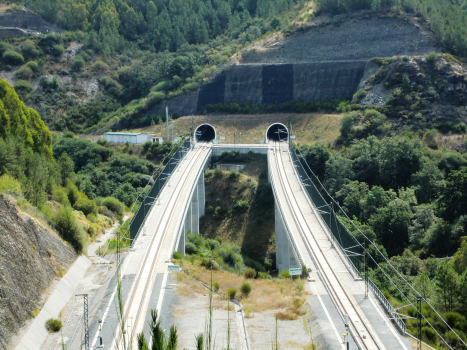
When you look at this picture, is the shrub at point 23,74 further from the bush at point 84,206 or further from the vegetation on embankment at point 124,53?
the bush at point 84,206

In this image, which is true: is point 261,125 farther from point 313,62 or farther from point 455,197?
point 455,197

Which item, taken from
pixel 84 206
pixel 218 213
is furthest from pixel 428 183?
pixel 84 206

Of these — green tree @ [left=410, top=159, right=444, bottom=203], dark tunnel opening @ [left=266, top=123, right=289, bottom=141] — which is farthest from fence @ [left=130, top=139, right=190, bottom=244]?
green tree @ [left=410, top=159, right=444, bottom=203]

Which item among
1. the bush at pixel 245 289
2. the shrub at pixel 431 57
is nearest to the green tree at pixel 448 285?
the bush at pixel 245 289

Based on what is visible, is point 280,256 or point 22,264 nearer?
point 22,264

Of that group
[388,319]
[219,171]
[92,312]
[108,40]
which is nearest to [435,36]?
[219,171]

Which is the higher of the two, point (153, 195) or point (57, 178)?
point (57, 178)
